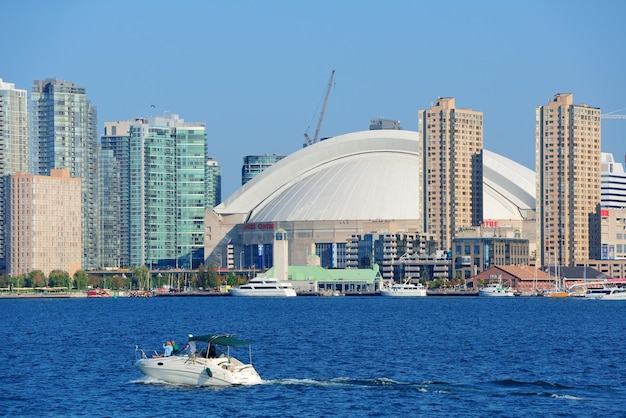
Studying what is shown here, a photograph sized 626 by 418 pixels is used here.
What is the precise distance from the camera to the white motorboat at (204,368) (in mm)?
68500

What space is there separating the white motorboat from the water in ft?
1.62

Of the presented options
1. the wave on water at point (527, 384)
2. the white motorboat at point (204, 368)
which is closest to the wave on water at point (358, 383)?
the white motorboat at point (204, 368)

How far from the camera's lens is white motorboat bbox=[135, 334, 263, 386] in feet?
225

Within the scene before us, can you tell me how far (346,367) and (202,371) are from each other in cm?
1308

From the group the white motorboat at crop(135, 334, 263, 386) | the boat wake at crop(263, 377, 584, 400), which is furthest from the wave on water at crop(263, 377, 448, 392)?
the white motorboat at crop(135, 334, 263, 386)

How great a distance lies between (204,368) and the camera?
224ft

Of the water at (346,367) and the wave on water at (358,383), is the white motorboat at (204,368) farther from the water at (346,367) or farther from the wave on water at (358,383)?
the wave on water at (358,383)

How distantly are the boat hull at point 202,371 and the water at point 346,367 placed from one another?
47 cm

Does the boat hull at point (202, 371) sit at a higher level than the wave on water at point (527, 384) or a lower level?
higher

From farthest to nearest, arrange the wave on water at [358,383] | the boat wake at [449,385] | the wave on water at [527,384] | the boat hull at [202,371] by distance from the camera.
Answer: the wave on water at [527,384]
the wave on water at [358,383]
the boat hull at [202,371]
the boat wake at [449,385]

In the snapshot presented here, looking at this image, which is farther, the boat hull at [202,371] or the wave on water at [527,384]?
the wave on water at [527,384]

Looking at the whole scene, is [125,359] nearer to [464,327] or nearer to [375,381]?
[375,381]

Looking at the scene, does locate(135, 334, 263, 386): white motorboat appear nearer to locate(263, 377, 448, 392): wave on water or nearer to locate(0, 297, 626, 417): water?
locate(0, 297, 626, 417): water

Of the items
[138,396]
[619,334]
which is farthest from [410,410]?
[619,334]
